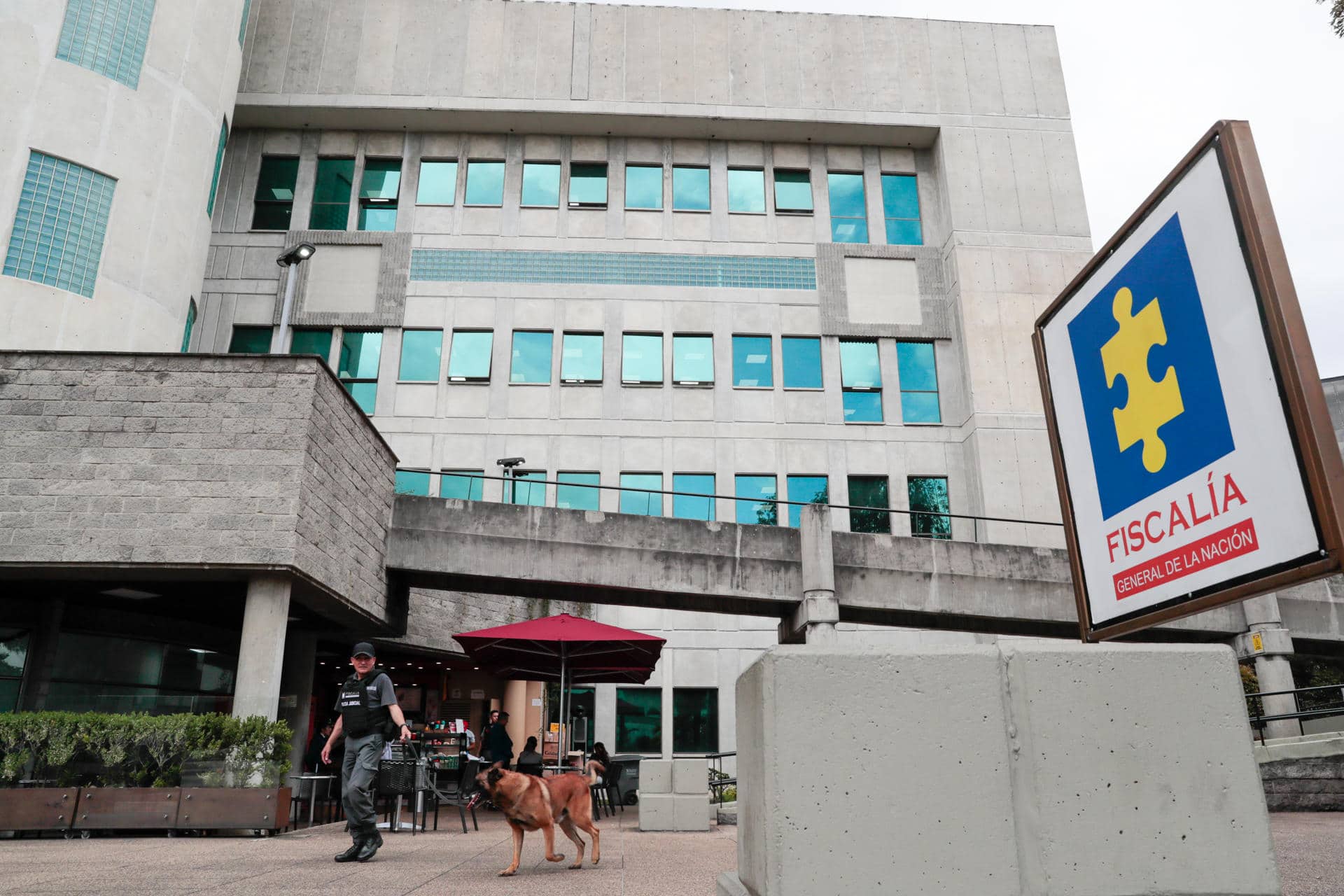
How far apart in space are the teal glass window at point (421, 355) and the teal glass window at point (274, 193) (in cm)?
464

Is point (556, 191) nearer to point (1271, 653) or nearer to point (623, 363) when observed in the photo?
point (623, 363)

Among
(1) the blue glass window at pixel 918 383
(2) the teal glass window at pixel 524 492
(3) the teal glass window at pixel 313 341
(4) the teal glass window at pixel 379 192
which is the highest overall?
(4) the teal glass window at pixel 379 192

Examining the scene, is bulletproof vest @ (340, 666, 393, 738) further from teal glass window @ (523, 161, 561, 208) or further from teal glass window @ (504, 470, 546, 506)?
teal glass window @ (523, 161, 561, 208)

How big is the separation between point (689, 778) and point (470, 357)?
17385 mm

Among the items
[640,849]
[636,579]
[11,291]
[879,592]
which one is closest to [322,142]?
[11,291]

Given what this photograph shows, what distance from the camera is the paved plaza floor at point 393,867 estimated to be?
6.14m

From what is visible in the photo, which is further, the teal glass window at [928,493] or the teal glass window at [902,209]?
the teal glass window at [902,209]

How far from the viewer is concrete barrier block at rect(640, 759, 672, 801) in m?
13.1

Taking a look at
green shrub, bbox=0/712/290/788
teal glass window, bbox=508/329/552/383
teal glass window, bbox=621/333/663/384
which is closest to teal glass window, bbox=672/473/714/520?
teal glass window, bbox=621/333/663/384

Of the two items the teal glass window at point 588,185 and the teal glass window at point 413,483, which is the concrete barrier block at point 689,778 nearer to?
the teal glass window at point 413,483

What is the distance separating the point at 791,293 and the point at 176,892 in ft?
81.7

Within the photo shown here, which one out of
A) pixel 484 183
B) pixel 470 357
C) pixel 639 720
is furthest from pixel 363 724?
pixel 484 183

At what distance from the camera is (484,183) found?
29.4m

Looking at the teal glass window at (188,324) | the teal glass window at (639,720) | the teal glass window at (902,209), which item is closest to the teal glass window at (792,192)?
the teal glass window at (902,209)
